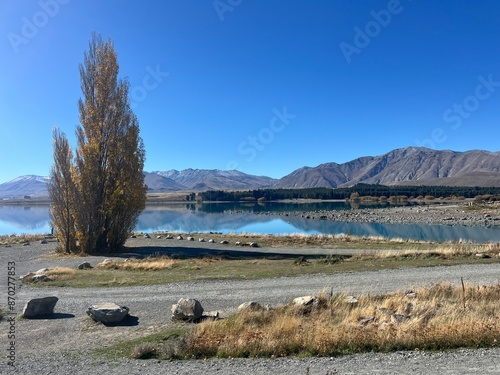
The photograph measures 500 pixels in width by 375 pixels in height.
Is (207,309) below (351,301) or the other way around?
below

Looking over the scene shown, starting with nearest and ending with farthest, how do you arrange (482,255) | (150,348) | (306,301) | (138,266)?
(150,348) < (306,301) < (138,266) < (482,255)

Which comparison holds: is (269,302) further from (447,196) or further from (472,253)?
(447,196)

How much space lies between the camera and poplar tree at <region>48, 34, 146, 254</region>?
96.4 feet

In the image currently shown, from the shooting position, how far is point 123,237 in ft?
103

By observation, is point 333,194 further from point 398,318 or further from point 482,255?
point 398,318

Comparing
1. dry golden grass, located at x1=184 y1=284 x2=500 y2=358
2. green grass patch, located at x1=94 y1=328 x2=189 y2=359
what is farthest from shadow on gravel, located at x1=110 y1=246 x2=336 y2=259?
green grass patch, located at x1=94 y1=328 x2=189 y2=359

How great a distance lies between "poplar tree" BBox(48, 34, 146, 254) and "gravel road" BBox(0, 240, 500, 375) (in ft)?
43.0

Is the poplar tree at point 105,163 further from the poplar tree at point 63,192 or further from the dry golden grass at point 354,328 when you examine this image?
the dry golden grass at point 354,328

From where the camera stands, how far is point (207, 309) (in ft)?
41.0

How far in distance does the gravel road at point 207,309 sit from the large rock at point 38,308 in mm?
297

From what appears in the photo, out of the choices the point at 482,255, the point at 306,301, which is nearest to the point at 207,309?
the point at 306,301

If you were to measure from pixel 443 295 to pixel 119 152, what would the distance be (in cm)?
2531

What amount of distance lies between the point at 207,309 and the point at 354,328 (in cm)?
503

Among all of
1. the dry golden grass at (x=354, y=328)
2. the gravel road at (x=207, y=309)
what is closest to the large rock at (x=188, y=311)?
the gravel road at (x=207, y=309)
